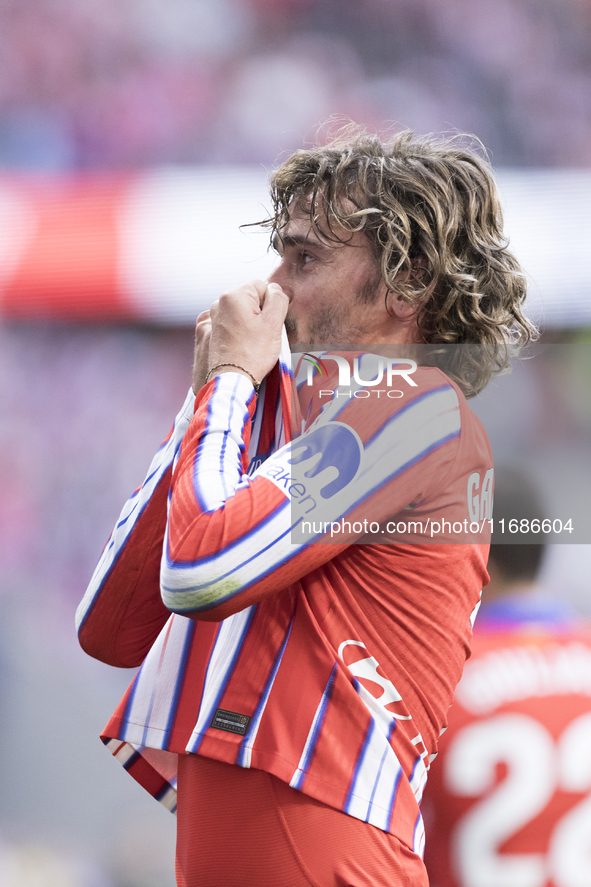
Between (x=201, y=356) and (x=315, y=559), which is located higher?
(x=201, y=356)

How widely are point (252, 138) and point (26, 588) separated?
1386 mm

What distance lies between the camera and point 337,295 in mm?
911

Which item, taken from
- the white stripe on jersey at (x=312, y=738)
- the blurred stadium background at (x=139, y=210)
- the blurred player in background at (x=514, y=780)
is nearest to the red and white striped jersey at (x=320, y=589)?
the white stripe on jersey at (x=312, y=738)

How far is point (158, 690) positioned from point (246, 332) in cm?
40

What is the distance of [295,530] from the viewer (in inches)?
27.6

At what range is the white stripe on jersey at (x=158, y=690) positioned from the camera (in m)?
0.83

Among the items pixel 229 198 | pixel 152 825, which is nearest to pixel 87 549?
pixel 152 825

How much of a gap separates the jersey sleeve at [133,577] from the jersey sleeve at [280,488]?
110 mm

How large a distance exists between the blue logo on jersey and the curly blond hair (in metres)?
0.24

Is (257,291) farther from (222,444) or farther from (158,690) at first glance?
(158,690)

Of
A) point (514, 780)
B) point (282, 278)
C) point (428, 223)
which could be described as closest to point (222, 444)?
point (282, 278)

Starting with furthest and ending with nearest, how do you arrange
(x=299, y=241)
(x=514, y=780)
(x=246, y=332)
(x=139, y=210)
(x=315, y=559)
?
(x=139, y=210) → (x=514, y=780) → (x=299, y=241) → (x=246, y=332) → (x=315, y=559)

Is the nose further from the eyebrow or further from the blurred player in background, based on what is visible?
the blurred player in background

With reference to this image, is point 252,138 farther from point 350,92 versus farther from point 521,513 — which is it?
point 521,513
